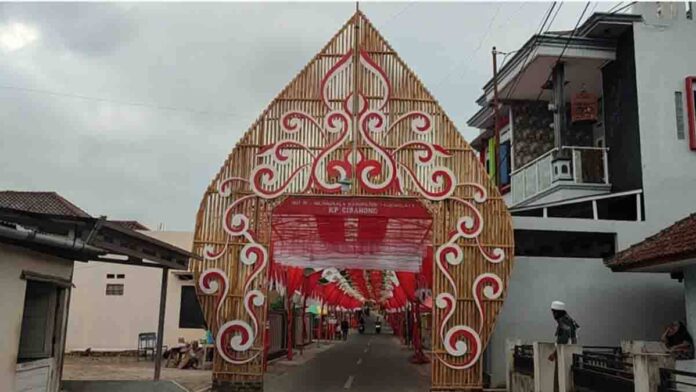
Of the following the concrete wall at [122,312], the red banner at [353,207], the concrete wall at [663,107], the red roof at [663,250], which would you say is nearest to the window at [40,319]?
the red banner at [353,207]

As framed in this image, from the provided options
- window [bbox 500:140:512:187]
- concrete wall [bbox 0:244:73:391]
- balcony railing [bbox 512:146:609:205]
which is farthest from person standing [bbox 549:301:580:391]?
window [bbox 500:140:512:187]

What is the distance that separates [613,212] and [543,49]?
4030mm

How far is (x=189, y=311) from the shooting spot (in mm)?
21672

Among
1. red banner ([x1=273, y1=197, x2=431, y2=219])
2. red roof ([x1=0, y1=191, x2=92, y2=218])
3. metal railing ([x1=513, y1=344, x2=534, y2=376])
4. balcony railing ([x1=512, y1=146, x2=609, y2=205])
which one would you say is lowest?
metal railing ([x1=513, y1=344, x2=534, y2=376])

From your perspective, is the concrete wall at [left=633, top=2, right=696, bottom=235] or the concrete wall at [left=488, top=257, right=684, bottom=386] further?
the concrete wall at [left=633, top=2, right=696, bottom=235]

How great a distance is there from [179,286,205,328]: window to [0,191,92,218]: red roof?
5114 mm

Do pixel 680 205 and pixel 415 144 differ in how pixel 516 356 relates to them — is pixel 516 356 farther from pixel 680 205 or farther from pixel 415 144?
pixel 680 205

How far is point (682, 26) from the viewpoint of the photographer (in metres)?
14.9

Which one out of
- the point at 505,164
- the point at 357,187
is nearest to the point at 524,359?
the point at 357,187

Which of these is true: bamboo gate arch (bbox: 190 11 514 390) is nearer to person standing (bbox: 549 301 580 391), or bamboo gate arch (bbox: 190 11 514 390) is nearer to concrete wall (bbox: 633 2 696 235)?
person standing (bbox: 549 301 580 391)

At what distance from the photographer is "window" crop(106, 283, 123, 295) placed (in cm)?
2253

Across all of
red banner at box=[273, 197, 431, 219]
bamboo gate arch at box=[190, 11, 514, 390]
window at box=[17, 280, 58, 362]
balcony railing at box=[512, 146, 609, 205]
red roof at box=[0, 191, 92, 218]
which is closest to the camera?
window at box=[17, 280, 58, 362]

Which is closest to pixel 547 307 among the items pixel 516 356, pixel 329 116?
pixel 516 356

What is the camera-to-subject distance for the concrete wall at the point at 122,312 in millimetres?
22125
